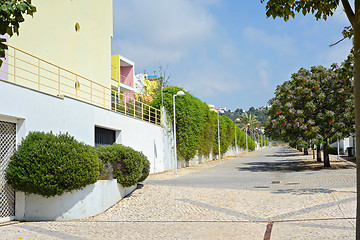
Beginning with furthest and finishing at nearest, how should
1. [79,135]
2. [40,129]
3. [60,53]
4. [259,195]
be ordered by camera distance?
[60,53] < [79,135] < [259,195] < [40,129]

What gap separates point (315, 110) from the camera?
23594mm

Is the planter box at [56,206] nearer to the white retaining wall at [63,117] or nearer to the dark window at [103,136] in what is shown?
the white retaining wall at [63,117]

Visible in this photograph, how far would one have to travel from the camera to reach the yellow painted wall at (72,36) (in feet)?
52.6

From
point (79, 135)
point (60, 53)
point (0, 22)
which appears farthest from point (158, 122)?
point (0, 22)

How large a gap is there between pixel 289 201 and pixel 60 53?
12.0 metres

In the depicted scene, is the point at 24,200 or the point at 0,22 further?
the point at 24,200

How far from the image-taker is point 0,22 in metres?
3.36

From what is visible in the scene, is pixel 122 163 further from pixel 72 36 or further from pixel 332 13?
pixel 72 36

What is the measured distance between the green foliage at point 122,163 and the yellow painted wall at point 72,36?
6357 millimetres

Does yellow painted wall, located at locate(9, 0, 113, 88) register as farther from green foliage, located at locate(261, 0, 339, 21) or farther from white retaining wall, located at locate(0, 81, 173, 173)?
green foliage, located at locate(261, 0, 339, 21)

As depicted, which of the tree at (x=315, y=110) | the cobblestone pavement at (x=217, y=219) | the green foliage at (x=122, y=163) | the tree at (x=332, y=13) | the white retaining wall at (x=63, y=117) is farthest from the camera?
the tree at (x=315, y=110)

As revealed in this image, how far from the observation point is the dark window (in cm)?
1705

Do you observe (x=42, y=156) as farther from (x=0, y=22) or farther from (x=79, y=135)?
(x=0, y=22)

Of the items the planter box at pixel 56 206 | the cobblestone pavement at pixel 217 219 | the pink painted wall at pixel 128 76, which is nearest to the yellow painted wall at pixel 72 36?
the planter box at pixel 56 206
